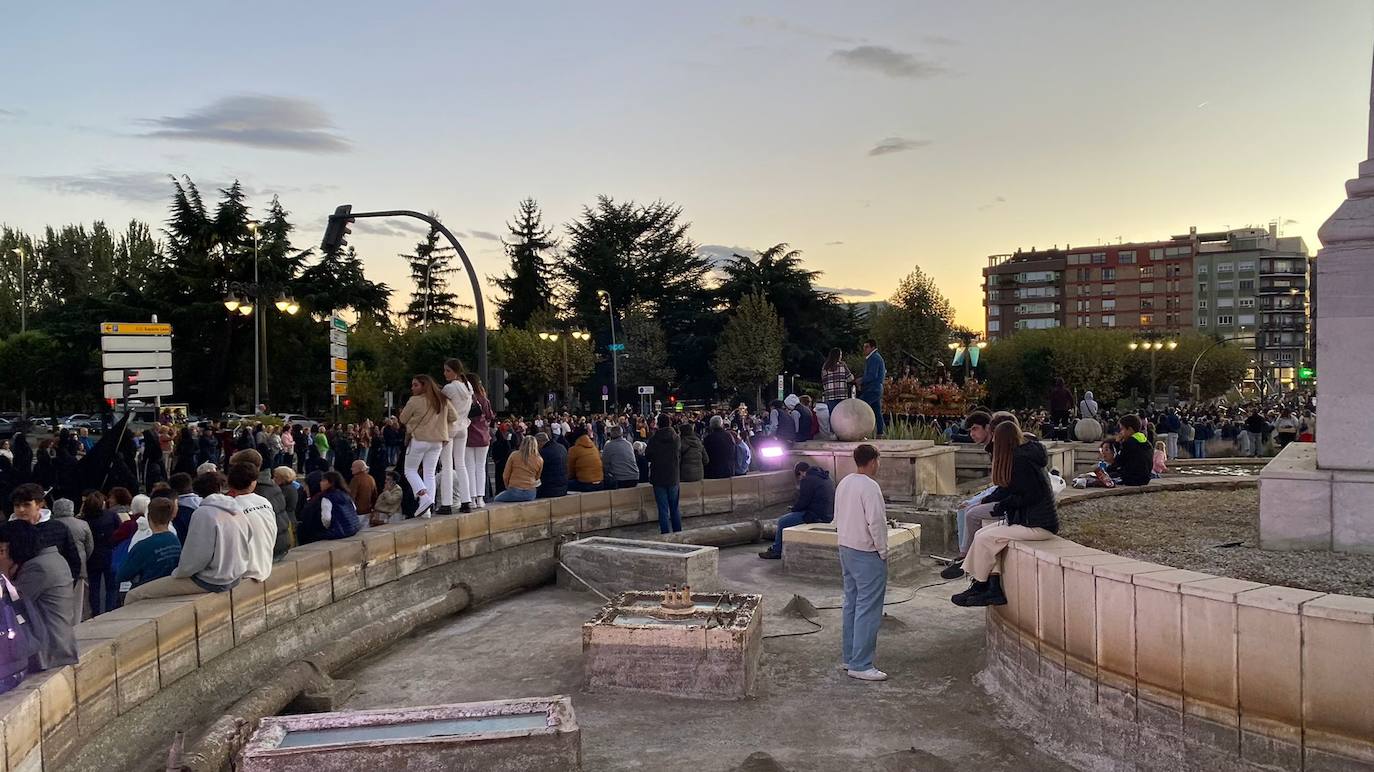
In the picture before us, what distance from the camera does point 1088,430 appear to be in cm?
1612

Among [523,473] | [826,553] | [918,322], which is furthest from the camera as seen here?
[918,322]

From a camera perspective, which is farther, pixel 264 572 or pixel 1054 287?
pixel 1054 287

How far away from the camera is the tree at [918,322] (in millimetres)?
53781

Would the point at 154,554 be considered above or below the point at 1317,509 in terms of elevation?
below

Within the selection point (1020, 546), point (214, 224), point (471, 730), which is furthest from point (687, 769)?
point (214, 224)

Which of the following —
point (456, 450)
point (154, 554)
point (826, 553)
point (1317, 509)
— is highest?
point (456, 450)

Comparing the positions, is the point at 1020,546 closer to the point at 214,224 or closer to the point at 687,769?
the point at 687,769

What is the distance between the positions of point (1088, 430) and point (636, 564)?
10.1 m

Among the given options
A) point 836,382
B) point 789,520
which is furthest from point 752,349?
point 789,520

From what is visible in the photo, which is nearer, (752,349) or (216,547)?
(216,547)

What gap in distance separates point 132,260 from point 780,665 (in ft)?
280

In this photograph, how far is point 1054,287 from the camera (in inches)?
4921

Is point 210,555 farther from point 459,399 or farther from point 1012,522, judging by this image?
point 1012,522

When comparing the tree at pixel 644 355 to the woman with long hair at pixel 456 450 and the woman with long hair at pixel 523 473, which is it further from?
the woman with long hair at pixel 456 450
